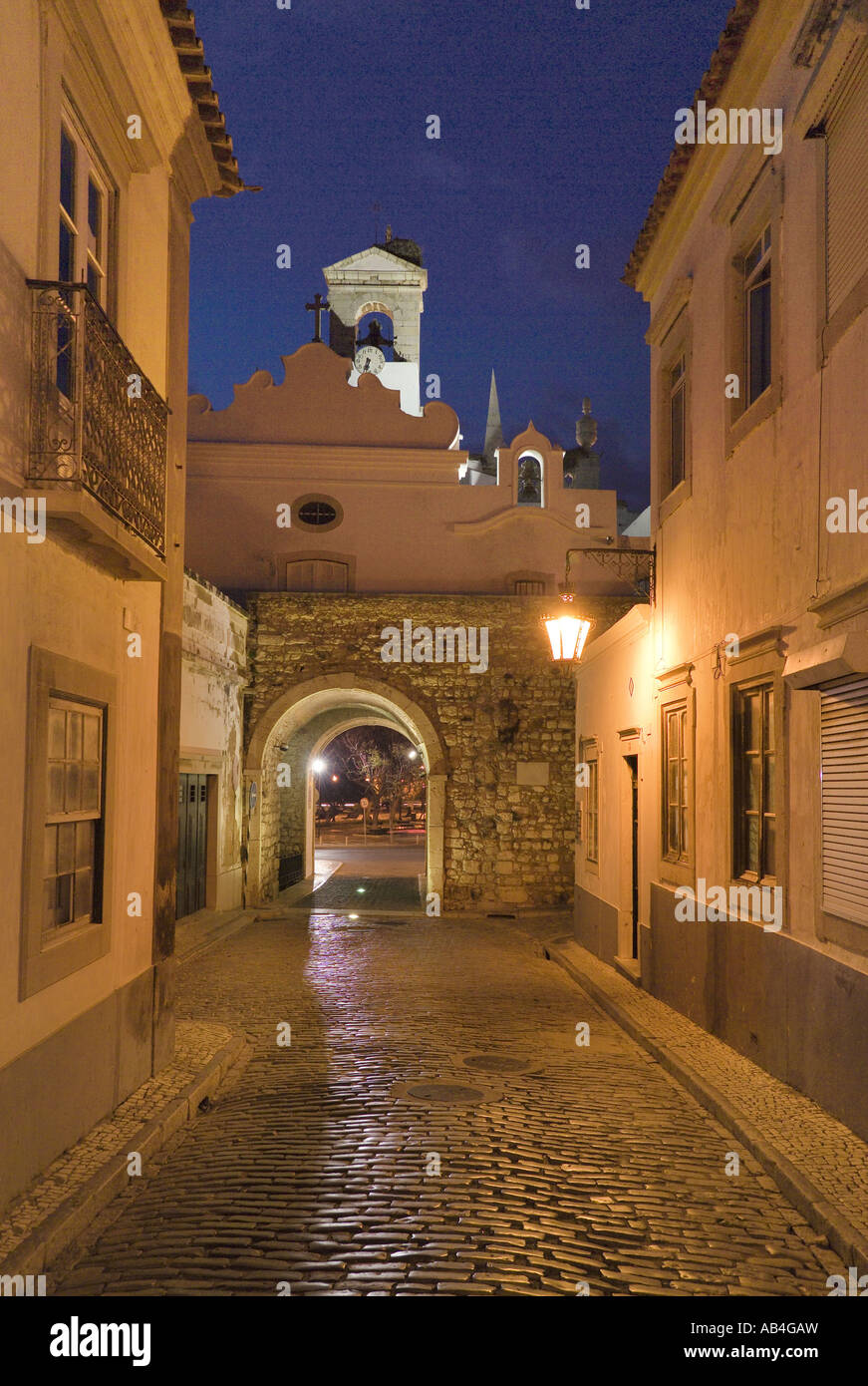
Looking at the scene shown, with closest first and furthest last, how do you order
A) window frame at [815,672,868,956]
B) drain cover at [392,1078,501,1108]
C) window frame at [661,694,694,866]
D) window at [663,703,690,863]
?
window frame at [815,672,868,956], drain cover at [392,1078,501,1108], window frame at [661,694,694,866], window at [663,703,690,863]

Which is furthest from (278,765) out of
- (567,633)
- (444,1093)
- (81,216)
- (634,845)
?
(81,216)

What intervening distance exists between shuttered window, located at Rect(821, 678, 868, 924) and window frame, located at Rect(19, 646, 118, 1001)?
435 centimetres

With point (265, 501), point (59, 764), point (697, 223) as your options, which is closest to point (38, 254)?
point (59, 764)

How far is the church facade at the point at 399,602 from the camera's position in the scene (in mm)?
19672

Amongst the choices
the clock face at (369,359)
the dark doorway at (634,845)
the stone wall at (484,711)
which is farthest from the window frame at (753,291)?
the clock face at (369,359)

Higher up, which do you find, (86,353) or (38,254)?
(38,254)

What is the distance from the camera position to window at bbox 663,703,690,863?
10070 millimetres

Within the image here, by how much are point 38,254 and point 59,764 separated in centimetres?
264

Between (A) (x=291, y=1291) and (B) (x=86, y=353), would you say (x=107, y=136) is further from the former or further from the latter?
(A) (x=291, y=1291)

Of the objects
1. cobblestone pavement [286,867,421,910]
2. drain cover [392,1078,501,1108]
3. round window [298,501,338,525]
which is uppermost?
round window [298,501,338,525]

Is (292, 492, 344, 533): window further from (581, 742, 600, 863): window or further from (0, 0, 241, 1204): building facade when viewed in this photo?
(0, 0, 241, 1204): building facade

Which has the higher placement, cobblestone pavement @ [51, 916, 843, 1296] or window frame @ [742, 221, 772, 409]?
window frame @ [742, 221, 772, 409]

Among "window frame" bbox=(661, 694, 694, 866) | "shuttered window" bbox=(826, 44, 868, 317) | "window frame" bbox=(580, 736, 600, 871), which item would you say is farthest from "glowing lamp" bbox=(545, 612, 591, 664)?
"shuttered window" bbox=(826, 44, 868, 317)

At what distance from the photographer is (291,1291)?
4102 millimetres
